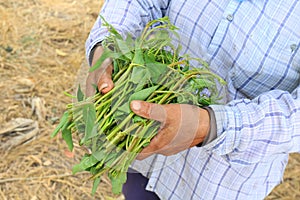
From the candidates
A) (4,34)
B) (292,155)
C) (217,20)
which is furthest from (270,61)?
(4,34)

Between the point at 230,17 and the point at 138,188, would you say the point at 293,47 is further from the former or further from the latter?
the point at 138,188

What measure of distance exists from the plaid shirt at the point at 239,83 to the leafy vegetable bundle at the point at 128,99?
78mm

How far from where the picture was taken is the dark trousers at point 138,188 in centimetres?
116

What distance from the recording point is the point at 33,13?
253 centimetres

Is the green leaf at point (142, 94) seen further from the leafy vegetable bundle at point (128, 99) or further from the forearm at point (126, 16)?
the forearm at point (126, 16)

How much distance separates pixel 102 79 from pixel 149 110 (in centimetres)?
10

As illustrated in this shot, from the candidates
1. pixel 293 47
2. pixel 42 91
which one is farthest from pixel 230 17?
pixel 42 91

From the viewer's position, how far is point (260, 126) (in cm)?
79

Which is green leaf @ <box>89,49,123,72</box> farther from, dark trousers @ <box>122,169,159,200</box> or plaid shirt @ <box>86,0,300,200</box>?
dark trousers @ <box>122,169,159,200</box>

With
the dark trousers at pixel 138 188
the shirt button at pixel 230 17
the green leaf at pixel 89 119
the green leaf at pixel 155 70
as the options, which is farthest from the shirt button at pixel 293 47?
the dark trousers at pixel 138 188

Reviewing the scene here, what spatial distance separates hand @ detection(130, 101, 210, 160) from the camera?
0.71 metres

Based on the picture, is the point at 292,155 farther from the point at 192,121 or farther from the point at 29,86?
the point at 192,121

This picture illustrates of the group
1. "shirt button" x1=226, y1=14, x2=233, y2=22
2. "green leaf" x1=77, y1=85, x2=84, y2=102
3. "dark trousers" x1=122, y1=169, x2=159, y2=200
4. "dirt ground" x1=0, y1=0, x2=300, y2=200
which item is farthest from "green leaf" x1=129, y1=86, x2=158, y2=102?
"dirt ground" x1=0, y1=0, x2=300, y2=200

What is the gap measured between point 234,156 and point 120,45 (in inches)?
11.0
